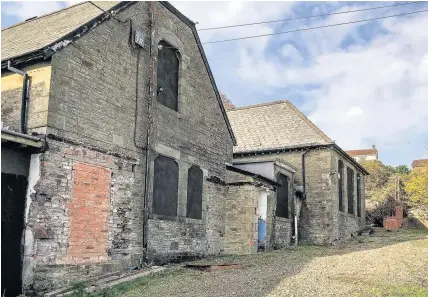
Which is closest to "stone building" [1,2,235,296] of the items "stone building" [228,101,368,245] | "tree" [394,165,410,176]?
"stone building" [228,101,368,245]

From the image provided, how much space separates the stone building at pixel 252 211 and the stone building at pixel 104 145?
1.83 ft

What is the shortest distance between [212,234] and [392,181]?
26.1 m

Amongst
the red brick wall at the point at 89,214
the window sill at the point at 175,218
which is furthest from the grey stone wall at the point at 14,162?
the window sill at the point at 175,218

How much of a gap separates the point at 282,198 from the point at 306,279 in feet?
37.7

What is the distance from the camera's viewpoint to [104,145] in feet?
39.0

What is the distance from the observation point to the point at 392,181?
3784cm

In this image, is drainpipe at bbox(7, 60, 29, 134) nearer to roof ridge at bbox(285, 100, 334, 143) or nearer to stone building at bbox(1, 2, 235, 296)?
stone building at bbox(1, 2, 235, 296)

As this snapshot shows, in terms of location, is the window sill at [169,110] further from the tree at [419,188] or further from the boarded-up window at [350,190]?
the tree at [419,188]

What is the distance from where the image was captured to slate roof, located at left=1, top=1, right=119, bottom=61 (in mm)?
11250

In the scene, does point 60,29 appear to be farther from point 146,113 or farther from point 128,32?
point 146,113

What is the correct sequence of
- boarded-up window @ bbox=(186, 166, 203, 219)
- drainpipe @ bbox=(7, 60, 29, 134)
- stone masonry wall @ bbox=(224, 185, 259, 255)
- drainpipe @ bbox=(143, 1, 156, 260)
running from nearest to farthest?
drainpipe @ bbox=(7, 60, 29, 134), drainpipe @ bbox=(143, 1, 156, 260), boarded-up window @ bbox=(186, 166, 203, 219), stone masonry wall @ bbox=(224, 185, 259, 255)

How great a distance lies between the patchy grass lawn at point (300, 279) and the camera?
9.27m

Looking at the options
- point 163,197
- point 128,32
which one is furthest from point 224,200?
point 128,32

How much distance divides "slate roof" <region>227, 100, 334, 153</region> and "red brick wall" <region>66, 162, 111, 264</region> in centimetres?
1328
